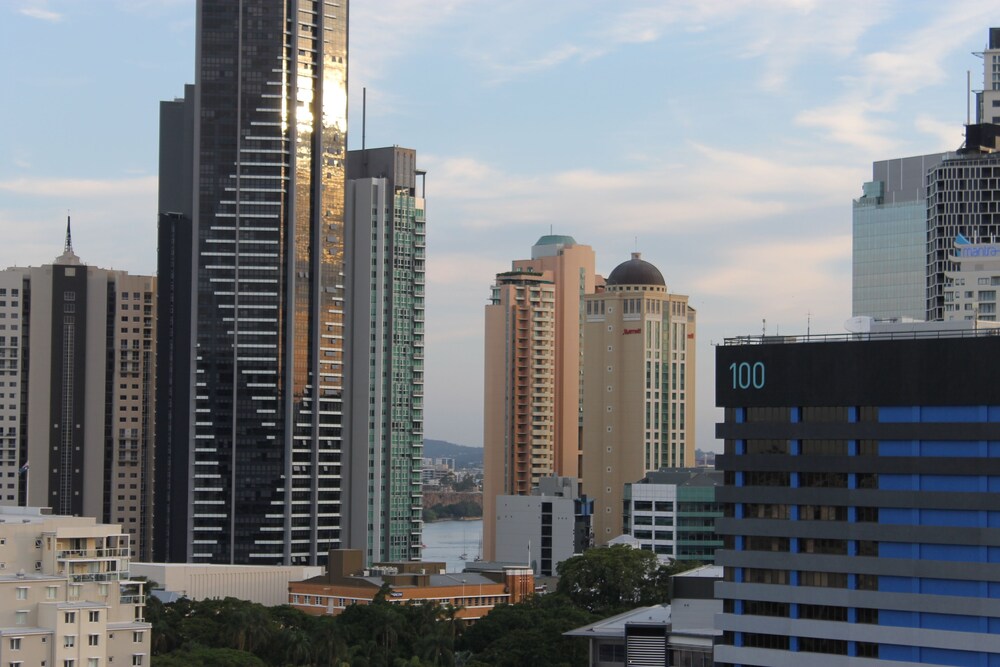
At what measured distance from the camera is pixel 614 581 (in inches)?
7279

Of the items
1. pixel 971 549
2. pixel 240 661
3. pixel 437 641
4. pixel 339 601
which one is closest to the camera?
pixel 971 549

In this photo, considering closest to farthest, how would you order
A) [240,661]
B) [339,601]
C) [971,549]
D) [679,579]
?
1. [971,549]
2. [679,579]
3. [240,661]
4. [339,601]

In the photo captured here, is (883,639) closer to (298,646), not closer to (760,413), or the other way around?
(760,413)

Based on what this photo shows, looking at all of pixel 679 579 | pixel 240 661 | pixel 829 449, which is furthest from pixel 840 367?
pixel 240 661

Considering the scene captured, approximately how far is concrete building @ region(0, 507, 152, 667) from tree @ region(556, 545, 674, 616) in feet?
193

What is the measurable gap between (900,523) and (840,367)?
9.26m

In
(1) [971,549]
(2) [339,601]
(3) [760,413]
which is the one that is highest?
(3) [760,413]

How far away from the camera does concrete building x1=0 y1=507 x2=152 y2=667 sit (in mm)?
124688

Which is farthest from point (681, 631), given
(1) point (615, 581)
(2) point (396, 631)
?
(1) point (615, 581)

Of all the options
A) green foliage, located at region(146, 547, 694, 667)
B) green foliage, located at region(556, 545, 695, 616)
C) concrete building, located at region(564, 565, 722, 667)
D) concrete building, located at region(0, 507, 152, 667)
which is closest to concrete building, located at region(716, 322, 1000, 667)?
concrete building, located at region(564, 565, 722, 667)

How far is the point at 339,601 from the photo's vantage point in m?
200

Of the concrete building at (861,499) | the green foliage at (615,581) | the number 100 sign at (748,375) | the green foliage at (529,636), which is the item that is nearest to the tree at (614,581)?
the green foliage at (615,581)

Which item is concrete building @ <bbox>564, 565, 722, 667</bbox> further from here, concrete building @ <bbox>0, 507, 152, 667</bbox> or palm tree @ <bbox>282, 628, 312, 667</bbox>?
concrete building @ <bbox>0, 507, 152, 667</bbox>

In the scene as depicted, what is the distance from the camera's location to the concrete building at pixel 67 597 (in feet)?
409
